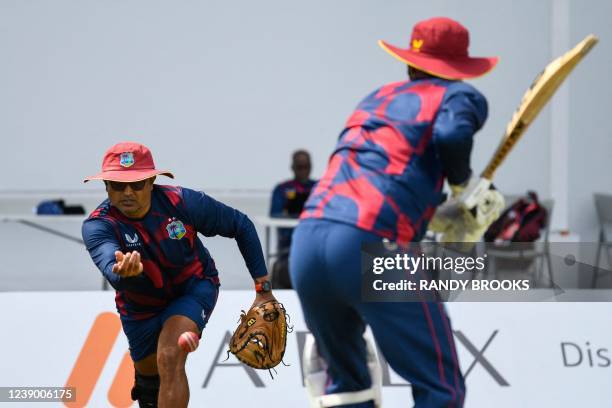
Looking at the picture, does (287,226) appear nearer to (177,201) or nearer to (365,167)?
(177,201)

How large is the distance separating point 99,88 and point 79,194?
114 centimetres

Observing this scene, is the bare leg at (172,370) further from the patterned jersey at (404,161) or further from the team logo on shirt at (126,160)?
the patterned jersey at (404,161)

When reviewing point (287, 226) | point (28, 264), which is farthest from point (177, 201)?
point (28, 264)

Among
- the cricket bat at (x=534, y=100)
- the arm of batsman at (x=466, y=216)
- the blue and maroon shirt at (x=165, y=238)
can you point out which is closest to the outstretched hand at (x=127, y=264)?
the blue and maroon shirt at (x=165, y=238)

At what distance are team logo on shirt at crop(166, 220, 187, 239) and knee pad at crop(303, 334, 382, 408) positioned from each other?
0.83m

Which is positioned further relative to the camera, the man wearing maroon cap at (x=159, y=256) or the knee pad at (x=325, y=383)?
the man wearing maroon cap at (x=159, y=256)

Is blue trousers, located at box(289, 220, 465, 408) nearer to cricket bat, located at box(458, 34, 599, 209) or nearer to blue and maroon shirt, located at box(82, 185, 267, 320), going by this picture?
cricket bat, located at box(458, 34, 599, 209)

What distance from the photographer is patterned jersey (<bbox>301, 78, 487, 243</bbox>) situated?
333 centimetres

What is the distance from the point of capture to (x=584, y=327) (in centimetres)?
515

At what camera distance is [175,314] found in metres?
4.21

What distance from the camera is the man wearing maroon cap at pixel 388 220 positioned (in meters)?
3.31

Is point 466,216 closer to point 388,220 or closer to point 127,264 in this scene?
point 388,220

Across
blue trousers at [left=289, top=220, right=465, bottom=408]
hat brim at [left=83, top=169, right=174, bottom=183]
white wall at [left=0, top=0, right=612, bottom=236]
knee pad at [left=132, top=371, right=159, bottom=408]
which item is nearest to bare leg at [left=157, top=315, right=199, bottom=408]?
knee pad at [left=132, top=371, right=159, bottom=408]

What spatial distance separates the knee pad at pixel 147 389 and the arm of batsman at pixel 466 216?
1476 millimetres
